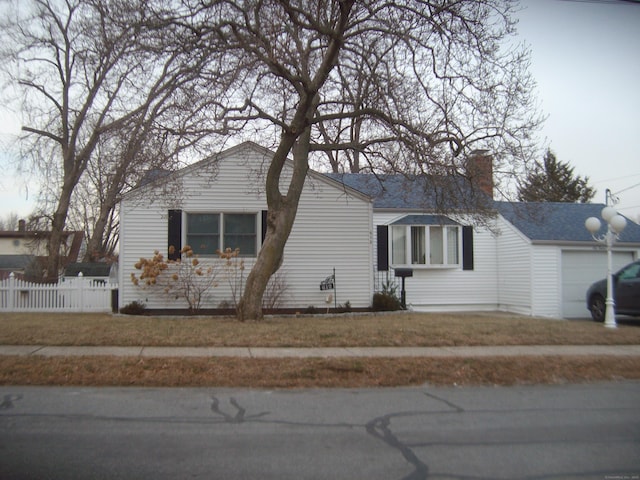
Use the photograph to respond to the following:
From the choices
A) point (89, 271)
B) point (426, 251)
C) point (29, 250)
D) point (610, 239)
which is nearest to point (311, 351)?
point (610, 239)

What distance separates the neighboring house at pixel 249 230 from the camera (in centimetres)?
1736

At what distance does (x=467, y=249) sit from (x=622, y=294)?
605cm

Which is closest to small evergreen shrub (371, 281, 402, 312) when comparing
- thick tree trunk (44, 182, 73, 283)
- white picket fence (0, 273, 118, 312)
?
white picket fence (0, 273, 118, 312)

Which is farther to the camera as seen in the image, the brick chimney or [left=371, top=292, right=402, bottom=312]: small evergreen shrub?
[left=371, top=292, right=402, bottom=312]: small evergreen shrub

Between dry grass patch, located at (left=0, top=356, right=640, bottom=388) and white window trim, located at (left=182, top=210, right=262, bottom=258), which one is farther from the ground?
white window trim, located at (left=182, top=210, right=262, bottom=258)

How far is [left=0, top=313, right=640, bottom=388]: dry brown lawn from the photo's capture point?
28.3ft

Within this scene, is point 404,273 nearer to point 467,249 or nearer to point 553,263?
point 467,249

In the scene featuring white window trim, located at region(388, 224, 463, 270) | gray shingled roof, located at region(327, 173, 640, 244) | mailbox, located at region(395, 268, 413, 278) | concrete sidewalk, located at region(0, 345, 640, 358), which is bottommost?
concrete sidewalk, located at region(0, 345, 640, 358)

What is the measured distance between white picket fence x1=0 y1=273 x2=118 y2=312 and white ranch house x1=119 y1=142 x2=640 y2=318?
2.36 m

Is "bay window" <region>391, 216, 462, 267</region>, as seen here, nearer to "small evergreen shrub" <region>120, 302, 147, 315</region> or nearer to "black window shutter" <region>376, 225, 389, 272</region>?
"black window shutter" <region>376, 225, 389, 272</region>

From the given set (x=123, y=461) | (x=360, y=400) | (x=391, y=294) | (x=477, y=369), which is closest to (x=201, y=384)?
(x=360, y=400)

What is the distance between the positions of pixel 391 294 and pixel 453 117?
21.3 ft

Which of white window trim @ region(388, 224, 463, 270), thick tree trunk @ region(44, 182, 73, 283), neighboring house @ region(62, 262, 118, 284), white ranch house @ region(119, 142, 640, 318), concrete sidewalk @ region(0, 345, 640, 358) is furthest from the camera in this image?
thick tree trunk @ region(44, 182, 73, 283)

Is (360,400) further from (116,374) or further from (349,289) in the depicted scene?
(349,289)
